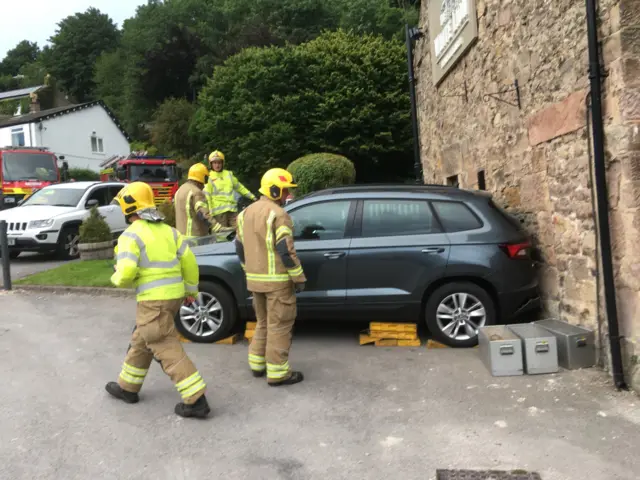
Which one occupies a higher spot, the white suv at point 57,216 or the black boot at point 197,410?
the white suv at point 57,216

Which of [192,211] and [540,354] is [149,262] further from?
[192,211]

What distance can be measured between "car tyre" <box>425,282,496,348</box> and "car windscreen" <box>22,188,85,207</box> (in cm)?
1022

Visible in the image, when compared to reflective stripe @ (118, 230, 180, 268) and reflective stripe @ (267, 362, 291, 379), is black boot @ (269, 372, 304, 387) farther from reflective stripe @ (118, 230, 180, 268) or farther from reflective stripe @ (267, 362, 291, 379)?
reflective stripe @ (118, 230, 180, 268)

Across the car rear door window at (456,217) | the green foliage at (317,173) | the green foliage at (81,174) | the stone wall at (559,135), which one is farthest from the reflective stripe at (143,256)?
the green foliage at (81,174)

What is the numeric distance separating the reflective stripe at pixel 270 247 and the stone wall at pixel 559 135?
2.88 metres

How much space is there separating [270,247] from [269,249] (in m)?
0.02

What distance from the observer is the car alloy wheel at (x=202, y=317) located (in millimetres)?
6496

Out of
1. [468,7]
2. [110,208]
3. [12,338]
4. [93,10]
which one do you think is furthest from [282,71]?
[93,10]

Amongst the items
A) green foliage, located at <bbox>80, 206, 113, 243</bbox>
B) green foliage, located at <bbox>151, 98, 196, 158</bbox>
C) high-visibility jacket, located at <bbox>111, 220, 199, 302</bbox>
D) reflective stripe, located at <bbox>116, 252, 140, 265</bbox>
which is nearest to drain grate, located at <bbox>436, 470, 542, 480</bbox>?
high-visibility jacket, located at <bbox>111, 220, 199, 302</bbox>

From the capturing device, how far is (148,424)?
4426 mm

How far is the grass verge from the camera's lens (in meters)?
9.88

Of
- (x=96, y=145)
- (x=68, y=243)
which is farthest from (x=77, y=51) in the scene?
(x=68, y=243)

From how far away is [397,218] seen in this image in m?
6.37

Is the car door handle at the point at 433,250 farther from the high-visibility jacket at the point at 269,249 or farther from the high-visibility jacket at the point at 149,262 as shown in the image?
the high-visibility jacket at the point at 149,262
